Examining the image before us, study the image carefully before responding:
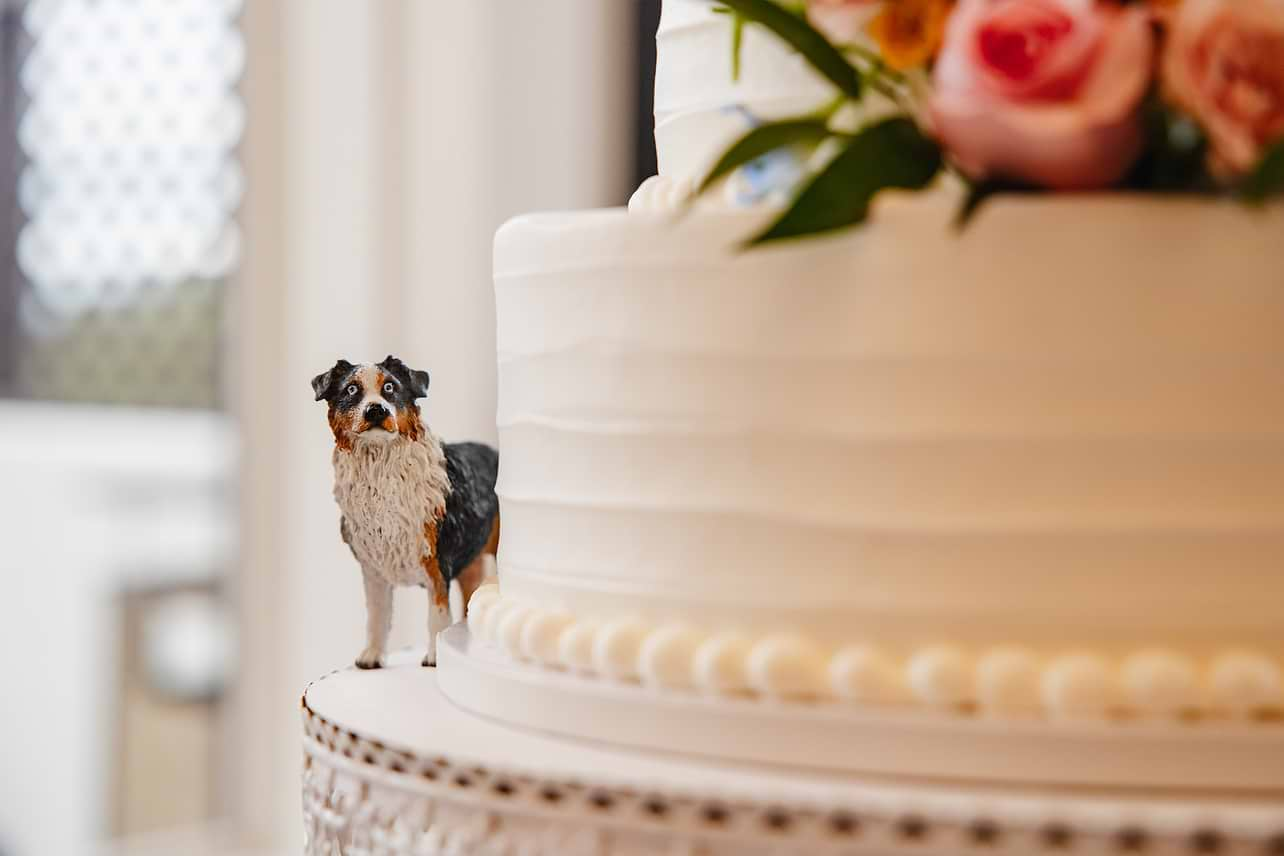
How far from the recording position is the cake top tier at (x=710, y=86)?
1.14 m

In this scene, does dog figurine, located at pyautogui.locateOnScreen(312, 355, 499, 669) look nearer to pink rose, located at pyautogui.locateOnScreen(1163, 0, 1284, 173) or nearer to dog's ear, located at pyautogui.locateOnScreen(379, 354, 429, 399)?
dog's ear, located at pyautogui.locateOnScreen(379, 354, 429, 399)

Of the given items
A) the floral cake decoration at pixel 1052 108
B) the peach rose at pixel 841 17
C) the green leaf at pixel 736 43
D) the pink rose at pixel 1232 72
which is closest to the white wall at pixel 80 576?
the green leaf at pixel 736 43

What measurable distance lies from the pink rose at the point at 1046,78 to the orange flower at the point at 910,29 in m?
0.06

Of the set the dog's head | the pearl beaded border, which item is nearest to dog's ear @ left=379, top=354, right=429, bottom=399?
the dog's head

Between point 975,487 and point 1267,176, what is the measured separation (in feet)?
0.79

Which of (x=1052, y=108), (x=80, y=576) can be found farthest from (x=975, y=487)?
(x=80, y=576)

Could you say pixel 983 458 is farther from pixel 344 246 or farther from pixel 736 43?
pixel 344 246

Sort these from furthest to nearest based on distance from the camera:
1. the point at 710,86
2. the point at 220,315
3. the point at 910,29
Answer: the point at 220,315 < the point at 710,86 < the point at 910,29

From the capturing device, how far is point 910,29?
95 centimetres

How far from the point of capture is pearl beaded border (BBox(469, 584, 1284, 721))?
34.0 inches

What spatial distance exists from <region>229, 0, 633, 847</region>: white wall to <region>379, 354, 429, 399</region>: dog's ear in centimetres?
163

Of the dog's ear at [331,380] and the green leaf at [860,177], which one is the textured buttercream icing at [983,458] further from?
the dog's ear at [331,380]

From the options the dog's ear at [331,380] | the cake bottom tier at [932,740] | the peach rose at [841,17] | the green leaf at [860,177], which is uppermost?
the peach rose at [841,17]

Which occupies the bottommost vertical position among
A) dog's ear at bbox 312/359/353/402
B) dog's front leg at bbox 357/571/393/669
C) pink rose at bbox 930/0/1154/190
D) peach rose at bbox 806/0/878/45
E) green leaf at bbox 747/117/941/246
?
dog's front leg at bbox 357/571/393/669
